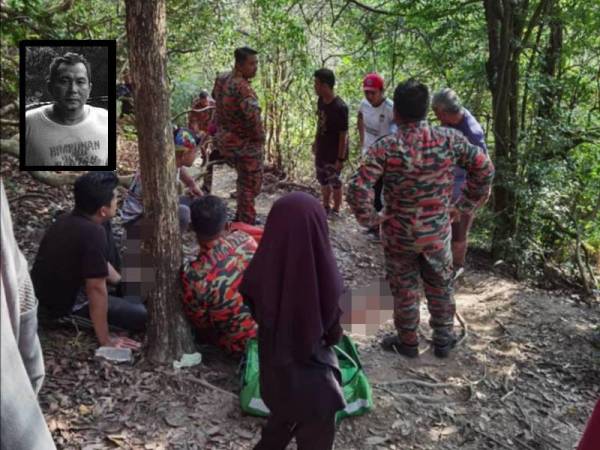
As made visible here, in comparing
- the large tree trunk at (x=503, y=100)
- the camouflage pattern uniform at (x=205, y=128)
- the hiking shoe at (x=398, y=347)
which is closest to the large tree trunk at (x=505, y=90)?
the large tree trunk at (x=503, y=100)

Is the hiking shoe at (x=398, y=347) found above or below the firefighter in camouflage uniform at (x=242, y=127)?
below

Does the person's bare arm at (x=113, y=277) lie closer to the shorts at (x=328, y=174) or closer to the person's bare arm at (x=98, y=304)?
the person's bare arm at (x=98, y=304)

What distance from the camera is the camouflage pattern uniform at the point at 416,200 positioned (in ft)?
13.2

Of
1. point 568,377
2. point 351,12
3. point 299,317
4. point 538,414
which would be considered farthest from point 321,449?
point 351,12

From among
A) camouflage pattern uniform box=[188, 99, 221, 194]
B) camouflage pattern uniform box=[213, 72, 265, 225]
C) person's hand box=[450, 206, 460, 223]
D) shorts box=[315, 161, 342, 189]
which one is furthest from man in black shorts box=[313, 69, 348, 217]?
person's hand box=[450, 206, 460, 223]

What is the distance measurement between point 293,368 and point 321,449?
0.51 meters

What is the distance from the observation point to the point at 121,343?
387 centimetres

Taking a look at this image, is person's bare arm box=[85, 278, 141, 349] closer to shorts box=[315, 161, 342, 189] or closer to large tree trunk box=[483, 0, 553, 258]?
shorts box=[315, 161, 342, 189]

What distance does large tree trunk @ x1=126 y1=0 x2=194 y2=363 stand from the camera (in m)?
3.18

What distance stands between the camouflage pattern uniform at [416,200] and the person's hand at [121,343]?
69.2 inches

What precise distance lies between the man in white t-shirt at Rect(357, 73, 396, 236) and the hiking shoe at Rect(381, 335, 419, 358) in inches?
88.9

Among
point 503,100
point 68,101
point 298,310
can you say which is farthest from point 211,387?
point 503,100

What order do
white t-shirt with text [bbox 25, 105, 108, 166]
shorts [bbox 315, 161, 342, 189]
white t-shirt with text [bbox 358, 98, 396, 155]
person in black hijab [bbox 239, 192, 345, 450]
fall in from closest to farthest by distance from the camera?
person in black hijab [bbox 239, 192, 345, 450] → white t-shirt with text [bbox 25, 105, 108, 166] → white t-shirt with text [bbox 358, 98, 396, 155] → shorts [bbox 315, 161, 342, 189]

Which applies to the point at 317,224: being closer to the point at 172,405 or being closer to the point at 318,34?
the point at 172,405
